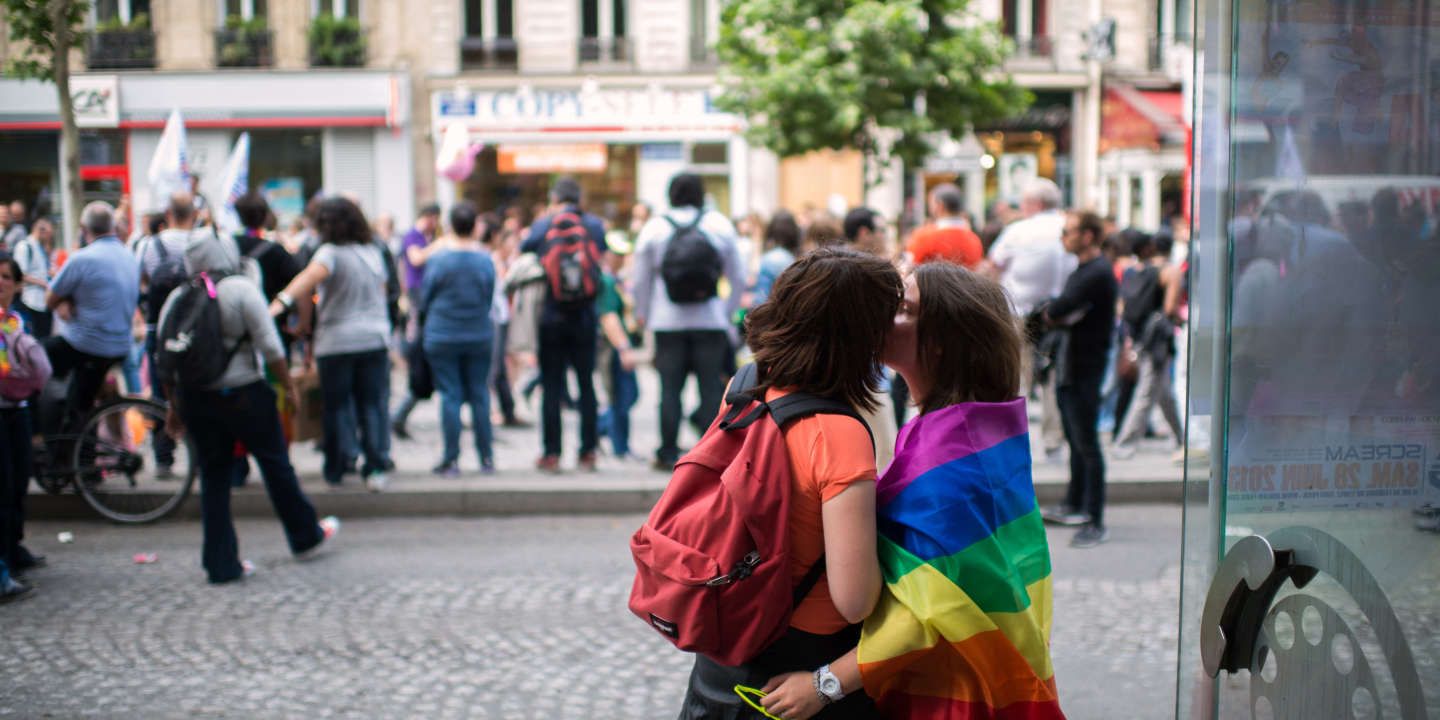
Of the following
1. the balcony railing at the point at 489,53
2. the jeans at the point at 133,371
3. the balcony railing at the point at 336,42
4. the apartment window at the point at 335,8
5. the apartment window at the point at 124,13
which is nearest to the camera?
the jeans at the point at 133,371

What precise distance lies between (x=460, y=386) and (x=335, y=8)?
18548 mm

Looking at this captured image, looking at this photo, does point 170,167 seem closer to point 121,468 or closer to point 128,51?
point 121,468

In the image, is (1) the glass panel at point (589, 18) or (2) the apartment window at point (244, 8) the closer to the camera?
(2) the apartment window at point (244, 8)

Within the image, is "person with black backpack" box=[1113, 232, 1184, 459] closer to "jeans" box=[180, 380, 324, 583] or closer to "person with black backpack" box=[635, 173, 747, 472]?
"person with black backpack" box=[635, 173, 747, 472]

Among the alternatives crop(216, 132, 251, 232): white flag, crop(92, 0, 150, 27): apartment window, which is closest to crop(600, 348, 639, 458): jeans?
crop(216, 132, 251, 232): white flag

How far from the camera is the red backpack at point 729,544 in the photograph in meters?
2.10

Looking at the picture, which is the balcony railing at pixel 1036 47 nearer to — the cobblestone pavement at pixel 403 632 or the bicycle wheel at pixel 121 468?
the cobblestone pavement at pixel 403 632

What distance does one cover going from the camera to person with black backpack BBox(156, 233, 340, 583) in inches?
224

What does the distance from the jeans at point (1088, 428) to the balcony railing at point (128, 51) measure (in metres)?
21.9

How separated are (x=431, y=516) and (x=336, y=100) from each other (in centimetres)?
1841

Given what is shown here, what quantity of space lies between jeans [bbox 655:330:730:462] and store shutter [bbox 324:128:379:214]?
17906 millimetres

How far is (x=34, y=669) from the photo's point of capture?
471 cm

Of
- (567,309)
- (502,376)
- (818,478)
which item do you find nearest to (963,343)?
(818,478)

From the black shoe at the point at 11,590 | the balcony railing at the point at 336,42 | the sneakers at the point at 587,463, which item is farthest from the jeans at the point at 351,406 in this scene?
the balcony railing at the point at 336,42
